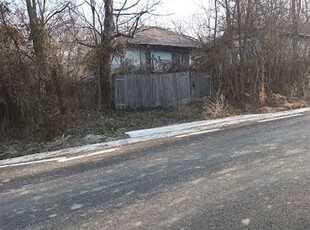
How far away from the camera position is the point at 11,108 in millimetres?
10922

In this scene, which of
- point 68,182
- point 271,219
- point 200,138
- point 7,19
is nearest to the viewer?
point 271,219

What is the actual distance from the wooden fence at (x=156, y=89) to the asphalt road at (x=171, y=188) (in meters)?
6.18

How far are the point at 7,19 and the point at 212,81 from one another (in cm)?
787

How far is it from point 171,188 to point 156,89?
9.38 m

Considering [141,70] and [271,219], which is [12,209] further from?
[141,70]

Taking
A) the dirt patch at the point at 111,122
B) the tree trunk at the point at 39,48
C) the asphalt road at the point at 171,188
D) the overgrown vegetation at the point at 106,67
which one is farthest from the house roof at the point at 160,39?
the asphalt road at the point at 171,188

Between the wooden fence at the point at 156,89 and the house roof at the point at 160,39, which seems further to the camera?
the house roof at the point at 160,39

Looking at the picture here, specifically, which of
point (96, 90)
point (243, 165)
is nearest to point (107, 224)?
point (243, 165)

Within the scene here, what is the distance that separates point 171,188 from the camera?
15.9ft

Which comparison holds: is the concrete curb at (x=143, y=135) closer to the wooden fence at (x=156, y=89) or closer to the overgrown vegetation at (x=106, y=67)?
the overgrown vegetation at (x=106, y=67)

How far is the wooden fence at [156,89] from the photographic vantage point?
1364 cm

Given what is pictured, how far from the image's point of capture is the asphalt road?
387cm

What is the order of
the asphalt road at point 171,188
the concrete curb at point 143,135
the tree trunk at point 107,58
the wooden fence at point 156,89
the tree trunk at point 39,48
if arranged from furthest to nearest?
the wooden fence at point 156,89 < the tree trunk at point 107,58 < the tree trunk at point 39,48 < the concrete curb at point 143,135 < the asphalt road at point 171,188

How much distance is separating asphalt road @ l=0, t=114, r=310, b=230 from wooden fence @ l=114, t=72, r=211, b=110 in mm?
6182
